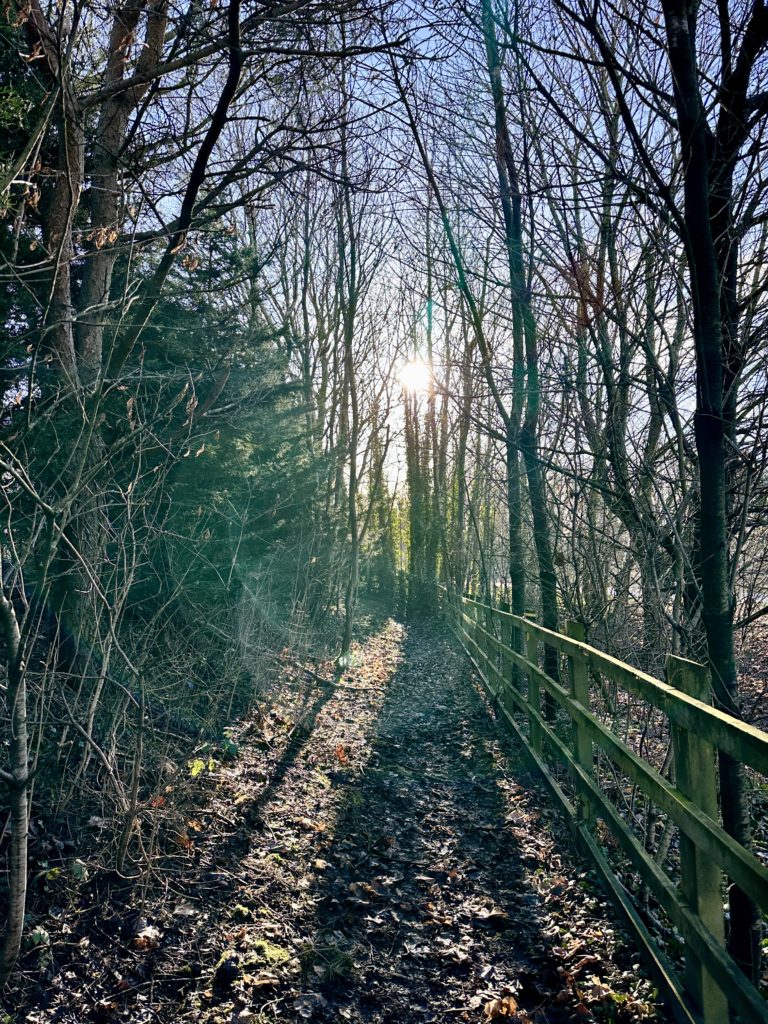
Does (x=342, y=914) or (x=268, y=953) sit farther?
(x=342, y=914)

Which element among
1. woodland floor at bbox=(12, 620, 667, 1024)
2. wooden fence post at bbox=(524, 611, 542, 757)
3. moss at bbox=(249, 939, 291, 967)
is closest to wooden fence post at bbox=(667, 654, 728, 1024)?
woodland floor at bbox=(12, 620, 667, 1024)

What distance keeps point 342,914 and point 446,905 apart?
27.6 inches

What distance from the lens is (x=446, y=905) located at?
4305mm

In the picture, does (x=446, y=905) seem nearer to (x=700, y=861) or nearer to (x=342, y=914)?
(x=342, y=914)

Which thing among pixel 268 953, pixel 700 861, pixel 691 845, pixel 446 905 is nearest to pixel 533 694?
pixel 446 905

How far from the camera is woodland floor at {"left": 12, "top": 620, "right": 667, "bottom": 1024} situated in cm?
328

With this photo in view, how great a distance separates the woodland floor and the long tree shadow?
1cm

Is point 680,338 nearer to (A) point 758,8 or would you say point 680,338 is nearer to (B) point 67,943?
(A) point 758,8

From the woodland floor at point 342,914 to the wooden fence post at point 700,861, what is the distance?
0.45m

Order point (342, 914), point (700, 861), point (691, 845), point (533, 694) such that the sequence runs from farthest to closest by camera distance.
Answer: point (533, 694) < point (342, 914) < point (691, 845) < point (700, 861)

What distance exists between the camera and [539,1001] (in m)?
3.23

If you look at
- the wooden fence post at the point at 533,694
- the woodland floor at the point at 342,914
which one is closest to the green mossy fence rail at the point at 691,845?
the woodland floor at the point at 342,914

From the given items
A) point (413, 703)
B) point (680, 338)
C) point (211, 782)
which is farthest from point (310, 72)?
point (413, 703)

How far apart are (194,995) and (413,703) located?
780cm
